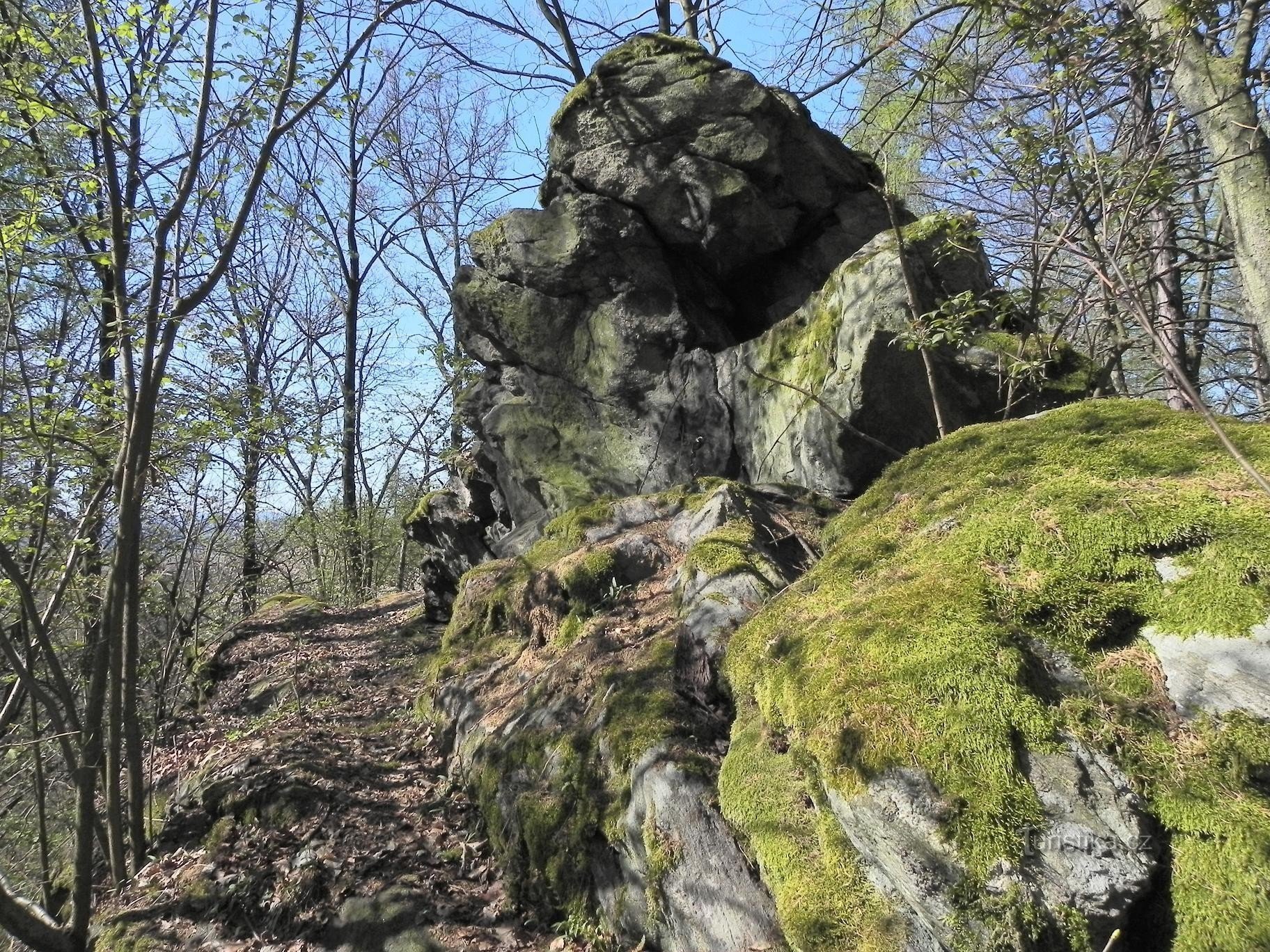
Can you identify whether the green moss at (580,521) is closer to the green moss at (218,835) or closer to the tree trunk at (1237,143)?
the green moss at (218,835)

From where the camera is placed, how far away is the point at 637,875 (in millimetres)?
3551

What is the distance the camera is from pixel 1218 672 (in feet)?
7.34

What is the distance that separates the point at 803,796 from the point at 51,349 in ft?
39.7

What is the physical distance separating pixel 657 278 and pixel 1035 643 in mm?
6919

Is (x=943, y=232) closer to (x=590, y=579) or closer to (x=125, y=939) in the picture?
(x=590, y=579)

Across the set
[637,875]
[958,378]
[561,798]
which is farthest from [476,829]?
[958,378]

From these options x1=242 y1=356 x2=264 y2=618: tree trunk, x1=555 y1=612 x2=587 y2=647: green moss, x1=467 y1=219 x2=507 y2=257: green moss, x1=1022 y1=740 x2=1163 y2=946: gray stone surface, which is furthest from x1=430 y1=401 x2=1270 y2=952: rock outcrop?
x1=467 y1=219 x2=507 y2=257: green moss

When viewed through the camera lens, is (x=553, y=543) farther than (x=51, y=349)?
No

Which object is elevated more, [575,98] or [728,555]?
[575,98]

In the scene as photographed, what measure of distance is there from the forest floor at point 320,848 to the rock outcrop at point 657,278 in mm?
3331

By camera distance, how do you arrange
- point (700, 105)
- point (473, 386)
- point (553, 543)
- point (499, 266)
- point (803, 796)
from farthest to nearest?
point (473, 386) < point (499, 266) < point (700, 105) < point (553, 543) < point (803, 796)

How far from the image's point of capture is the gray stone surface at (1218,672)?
84.4 inches

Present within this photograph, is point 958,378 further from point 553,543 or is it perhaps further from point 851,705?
point 851,705

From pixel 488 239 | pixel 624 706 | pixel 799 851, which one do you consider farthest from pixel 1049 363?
pixel 488 239
